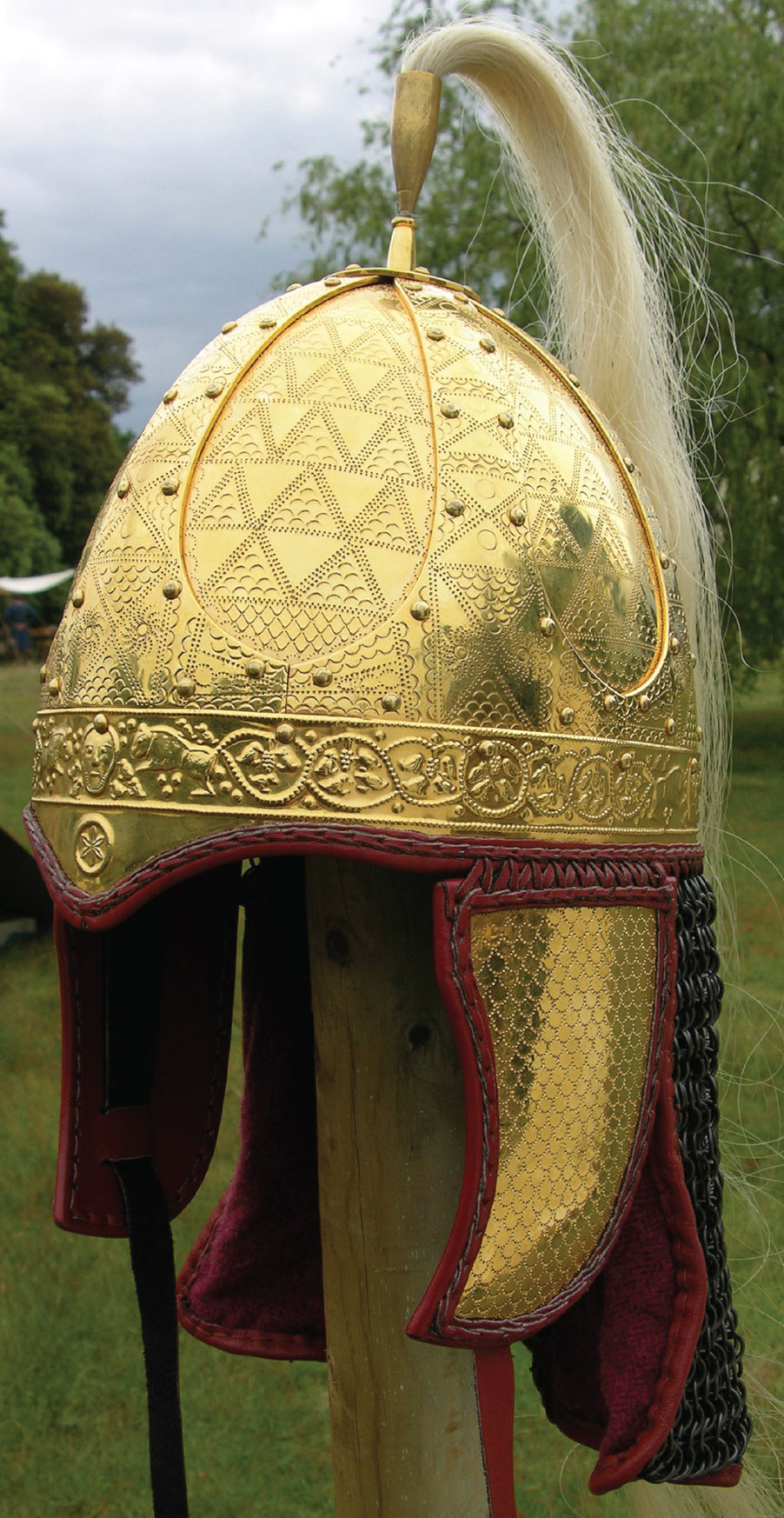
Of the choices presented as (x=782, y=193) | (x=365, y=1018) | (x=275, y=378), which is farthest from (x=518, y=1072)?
(x=782, y=193)

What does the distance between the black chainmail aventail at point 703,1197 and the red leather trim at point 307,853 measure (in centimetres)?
22

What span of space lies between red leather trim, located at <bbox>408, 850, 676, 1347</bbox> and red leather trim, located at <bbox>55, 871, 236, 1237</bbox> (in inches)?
19.4

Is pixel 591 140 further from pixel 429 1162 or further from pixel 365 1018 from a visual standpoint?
pixel 429 1162

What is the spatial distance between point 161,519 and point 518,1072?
1.99 ft

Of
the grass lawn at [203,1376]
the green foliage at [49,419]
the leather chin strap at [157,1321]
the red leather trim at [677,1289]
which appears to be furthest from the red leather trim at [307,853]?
the green foliage at [49,419]

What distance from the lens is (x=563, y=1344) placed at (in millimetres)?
1422

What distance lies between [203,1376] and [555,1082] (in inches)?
71.5

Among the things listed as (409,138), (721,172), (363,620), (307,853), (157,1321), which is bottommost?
(157,1321)

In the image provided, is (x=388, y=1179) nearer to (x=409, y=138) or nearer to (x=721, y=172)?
(x=409, y=138)

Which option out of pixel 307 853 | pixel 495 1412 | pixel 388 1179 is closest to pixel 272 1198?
pixel 388 1179

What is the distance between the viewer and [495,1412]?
1116 millimetres

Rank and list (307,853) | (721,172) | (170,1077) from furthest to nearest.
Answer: (721,172) → (170,1077) → (307,853)

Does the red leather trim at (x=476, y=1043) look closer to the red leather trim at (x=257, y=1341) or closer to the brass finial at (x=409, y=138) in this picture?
the red leather trim at (x=257, y=1341)

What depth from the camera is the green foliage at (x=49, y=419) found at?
1502cm
